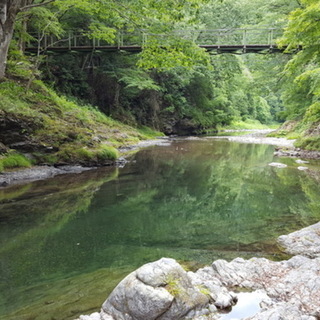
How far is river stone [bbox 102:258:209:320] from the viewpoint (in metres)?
3.45

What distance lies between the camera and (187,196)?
370 inches

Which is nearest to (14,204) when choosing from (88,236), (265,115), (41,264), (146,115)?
(88,236)

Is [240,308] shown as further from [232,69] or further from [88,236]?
[232,69]

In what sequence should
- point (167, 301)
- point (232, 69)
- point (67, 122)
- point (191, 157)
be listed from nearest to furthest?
point (167, 301)
point (67, 122)
point (191, 157)
point (232, 69)

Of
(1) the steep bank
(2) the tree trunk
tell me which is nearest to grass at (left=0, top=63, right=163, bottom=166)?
(1) the steep bank

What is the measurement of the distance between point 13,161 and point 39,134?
6.19 feet

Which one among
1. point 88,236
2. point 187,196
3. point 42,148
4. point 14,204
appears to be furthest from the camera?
point 42,148

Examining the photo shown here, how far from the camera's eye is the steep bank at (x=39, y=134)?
1149 cm

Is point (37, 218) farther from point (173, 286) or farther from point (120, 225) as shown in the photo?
point (173, 286)

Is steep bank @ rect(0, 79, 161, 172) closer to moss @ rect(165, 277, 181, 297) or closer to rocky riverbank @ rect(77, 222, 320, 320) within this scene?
rocky riverbank @ rect(77, 222, 320, 320)

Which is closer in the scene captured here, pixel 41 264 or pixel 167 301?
pixel 167 301

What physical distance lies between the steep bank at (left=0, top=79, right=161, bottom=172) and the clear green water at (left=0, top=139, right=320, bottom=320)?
51.0 inches

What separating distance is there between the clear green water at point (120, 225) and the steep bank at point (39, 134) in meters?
1.30

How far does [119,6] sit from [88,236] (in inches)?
299
